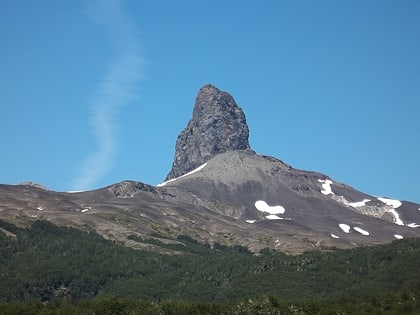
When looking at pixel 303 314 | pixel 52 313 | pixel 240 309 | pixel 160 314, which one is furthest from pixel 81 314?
pixel 303 314

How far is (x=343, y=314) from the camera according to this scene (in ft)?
639

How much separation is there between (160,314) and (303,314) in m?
37.1

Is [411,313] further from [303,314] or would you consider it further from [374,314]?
[303,314]

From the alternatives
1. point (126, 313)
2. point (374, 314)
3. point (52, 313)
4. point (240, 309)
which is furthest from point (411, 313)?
point (52, 313)

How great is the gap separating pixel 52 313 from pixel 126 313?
19768 millimetres

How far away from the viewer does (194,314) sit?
19950cm

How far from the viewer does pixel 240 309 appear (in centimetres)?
19875

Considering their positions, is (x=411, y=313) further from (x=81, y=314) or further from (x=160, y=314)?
(x=81, y=314)

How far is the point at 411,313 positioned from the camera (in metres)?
198

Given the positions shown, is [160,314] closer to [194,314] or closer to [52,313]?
[194,314]

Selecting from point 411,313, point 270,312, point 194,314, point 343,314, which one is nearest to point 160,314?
point 194,314

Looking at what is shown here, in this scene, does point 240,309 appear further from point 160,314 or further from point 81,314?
point 81,314

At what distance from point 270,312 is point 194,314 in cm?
2027

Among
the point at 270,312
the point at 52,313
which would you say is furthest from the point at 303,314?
the point at 52,313
